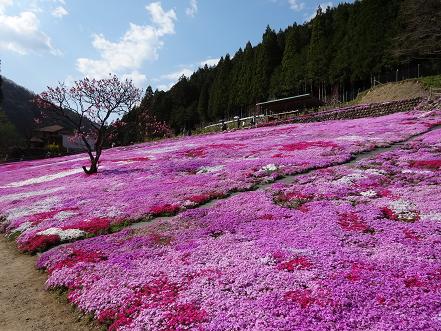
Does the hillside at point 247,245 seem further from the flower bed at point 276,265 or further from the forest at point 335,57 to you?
the forest at point 335,57

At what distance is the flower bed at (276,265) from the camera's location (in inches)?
320

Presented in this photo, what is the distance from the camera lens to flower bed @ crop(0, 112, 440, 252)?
17.7 m

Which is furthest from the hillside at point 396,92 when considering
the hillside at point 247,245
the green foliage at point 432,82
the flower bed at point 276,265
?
the flower bed at point 276,265

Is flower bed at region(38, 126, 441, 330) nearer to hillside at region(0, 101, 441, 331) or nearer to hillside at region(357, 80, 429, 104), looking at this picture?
hillside at region(0, 101, 441, 331)

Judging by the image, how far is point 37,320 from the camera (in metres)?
10.1

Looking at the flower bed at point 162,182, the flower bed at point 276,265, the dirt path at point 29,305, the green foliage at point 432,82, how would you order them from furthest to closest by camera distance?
the green foliage at point 432,82, the flower bed at point 162,182, the dirt path at point 29,305, the flower bed at point 276,265

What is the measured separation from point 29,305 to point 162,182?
13.6 metres

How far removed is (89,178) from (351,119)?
33.0 meters

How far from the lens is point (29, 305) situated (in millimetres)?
11000

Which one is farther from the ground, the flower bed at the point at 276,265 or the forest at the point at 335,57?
the forest at the point at 335,57

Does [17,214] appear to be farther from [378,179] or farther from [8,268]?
[378,179]

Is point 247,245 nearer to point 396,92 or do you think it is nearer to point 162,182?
point 162,182

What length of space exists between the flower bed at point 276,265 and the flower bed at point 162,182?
6.82 feet

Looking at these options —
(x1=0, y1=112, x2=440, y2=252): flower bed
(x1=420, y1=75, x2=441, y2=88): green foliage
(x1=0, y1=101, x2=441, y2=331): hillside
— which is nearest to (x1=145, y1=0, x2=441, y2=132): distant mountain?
(x1=420, y1=75, x2=441, y2=88): green foliage
